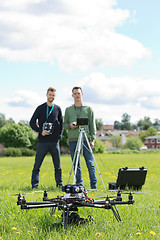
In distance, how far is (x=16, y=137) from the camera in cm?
5900

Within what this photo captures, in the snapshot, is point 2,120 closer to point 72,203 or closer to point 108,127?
point 108,127

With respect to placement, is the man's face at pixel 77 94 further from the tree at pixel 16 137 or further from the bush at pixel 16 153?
the tree at pixel 16 137

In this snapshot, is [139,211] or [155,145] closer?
[139,211]

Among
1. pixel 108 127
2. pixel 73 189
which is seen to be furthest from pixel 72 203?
pixel 108 127

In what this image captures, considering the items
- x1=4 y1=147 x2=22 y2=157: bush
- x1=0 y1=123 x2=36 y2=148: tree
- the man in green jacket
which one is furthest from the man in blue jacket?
x1=0 y1=123 x2=36 y2=148: tree

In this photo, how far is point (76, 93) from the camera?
714cm

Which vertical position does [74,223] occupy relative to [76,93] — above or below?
below

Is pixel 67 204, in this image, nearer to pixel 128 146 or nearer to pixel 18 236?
pixel 18 236

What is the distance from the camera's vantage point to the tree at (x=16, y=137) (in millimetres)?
58500

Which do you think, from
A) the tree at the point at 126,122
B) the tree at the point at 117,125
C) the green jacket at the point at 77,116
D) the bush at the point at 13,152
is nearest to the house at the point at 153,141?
the tree at the point at 126,122

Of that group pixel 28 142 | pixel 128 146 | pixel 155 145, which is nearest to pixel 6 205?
pixel 28 142

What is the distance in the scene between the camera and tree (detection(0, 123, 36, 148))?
5850 centimetres

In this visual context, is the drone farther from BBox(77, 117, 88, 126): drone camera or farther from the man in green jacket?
the man in green jacket

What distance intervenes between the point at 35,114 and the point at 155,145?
105190mm
